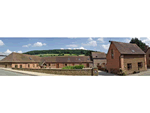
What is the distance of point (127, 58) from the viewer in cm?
639

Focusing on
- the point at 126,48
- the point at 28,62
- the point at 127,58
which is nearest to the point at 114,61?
the point at 127,58

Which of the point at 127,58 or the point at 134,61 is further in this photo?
the point at 134,61

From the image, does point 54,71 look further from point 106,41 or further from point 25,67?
point 106,41

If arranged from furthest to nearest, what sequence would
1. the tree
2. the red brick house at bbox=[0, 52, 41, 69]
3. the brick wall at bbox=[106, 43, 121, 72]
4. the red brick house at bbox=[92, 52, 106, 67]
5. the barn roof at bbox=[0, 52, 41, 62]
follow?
the red brick house at bbox=[92, 52, 106, 67] → the brick wall at bbox=[106, 43, 121, 72] → the red brick house at bbox=[0, 52, 41, 69] → the barn roof at bbox=[0, 52, 41, 62] → the tree

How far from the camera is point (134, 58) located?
6.55 m

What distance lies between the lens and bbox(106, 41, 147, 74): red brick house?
246 inches

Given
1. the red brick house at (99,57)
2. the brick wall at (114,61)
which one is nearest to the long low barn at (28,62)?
the red brick house at (99,57)

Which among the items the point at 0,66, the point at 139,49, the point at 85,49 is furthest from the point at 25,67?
the point at 139,49

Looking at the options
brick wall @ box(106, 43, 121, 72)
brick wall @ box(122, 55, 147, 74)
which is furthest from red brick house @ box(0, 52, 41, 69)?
brick wall @ box(122, 55, 147, 74)

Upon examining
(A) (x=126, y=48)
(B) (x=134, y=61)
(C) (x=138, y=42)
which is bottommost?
(B) (x=134, y=61)

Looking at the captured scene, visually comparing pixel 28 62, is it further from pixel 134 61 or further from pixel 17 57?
pixel 134 61

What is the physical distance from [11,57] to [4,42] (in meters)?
1.13

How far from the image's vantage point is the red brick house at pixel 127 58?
6250mm

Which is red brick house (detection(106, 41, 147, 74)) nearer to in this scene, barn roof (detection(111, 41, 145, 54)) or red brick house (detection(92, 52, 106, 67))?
barn roof (detection(111, 41, 145, 54))
